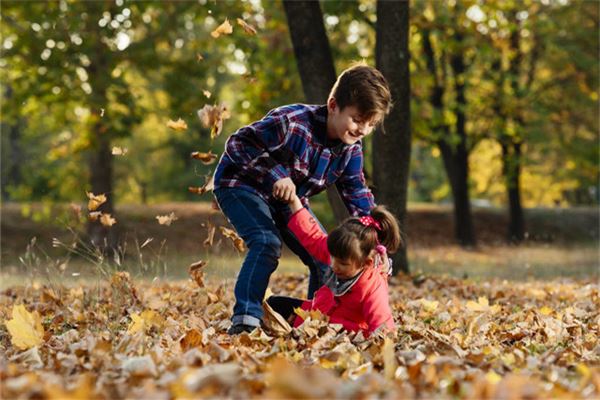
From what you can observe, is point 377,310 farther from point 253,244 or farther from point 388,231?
point 253,244

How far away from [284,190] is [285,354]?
1.13m

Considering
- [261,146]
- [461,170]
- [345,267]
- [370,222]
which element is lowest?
[461,170]

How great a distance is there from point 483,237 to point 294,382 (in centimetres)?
2205

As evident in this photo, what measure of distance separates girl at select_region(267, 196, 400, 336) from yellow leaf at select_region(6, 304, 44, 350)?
1.48 m

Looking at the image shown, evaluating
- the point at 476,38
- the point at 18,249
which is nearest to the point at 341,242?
the point at 476,38

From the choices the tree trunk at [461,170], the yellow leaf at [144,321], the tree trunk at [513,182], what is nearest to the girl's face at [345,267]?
the yellow leaf at [144,321]

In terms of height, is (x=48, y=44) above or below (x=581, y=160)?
above

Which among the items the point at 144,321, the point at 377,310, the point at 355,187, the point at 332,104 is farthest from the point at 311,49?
the point at 144,321

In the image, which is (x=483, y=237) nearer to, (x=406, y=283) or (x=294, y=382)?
(x=406, y=283)

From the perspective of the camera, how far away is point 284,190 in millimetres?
4301

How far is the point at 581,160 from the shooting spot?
68.1ft

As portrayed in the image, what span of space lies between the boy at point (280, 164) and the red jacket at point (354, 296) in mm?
184

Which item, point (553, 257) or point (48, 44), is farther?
point (553, 257)

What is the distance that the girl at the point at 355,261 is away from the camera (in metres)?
4.25
